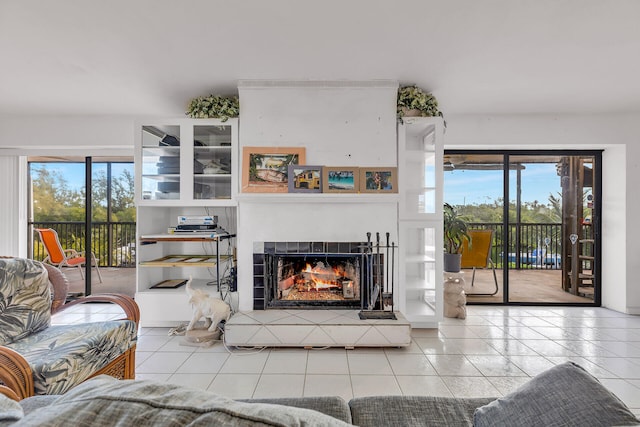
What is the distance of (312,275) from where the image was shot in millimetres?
3363

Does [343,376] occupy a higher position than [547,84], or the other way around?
[547,84]

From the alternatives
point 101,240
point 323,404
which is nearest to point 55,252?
point 101,240

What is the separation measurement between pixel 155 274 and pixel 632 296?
5595mm

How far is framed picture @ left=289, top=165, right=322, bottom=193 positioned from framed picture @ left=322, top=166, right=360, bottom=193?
0.07 meters

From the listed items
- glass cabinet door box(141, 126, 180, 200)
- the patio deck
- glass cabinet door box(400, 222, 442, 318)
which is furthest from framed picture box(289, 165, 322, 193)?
the patio deck

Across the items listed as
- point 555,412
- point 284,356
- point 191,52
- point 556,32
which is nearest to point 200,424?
point 555,412

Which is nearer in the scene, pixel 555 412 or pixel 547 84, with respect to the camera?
pixel 555 412

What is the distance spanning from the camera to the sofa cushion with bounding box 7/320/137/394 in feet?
5.10

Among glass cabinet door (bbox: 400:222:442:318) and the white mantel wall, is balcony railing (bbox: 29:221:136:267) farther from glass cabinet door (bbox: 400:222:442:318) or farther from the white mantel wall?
glass cabinet door (bbox: 400:222:442:318)

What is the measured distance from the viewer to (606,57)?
2.63 m

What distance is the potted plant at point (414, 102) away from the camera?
10.5 feet

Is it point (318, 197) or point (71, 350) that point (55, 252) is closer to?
point (71, 350)

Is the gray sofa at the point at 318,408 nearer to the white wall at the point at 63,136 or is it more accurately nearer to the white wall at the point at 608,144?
the white wall at the point at 608,144

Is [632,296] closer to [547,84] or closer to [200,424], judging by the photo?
[547,84]
